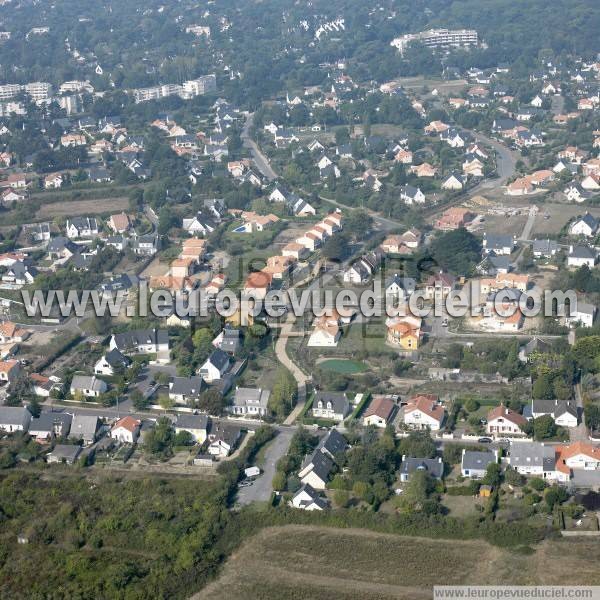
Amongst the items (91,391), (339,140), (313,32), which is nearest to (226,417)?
(91,391)

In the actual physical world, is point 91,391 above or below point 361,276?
below

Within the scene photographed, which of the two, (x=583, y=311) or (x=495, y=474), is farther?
(x=583, y=311)

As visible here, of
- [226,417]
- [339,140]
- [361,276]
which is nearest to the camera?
[226,417]

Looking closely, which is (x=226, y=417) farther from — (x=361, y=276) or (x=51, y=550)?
(x=361, y=276)

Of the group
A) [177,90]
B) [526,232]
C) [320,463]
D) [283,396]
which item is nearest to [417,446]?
[320,463]

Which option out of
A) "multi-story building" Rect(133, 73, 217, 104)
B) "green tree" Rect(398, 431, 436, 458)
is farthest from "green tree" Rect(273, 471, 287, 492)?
"multi-story building" Rect(133, 73, 217, 104)

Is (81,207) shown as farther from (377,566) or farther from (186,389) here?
(377,566)
